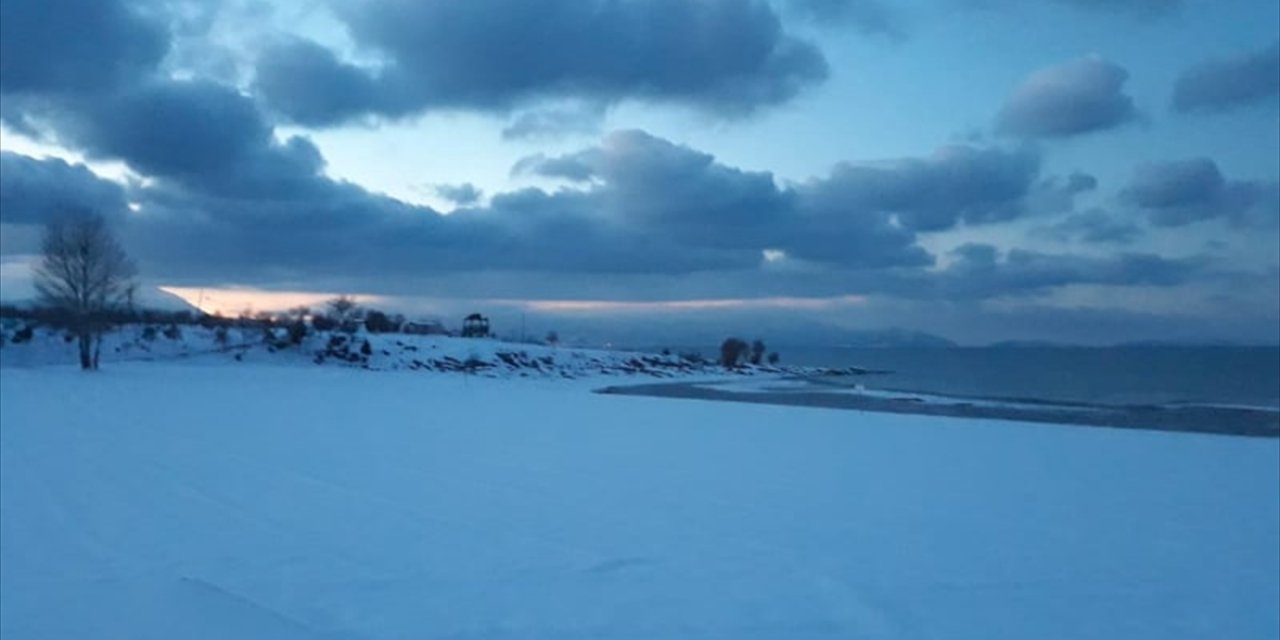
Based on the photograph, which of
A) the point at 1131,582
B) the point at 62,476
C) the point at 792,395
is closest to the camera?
the point at 1131,582

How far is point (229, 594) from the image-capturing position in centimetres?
737

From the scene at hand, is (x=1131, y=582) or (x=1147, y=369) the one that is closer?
(x=1131, y=582)

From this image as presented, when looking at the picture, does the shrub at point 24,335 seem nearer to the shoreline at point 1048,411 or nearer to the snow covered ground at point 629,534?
the shoreline at point 1048,411

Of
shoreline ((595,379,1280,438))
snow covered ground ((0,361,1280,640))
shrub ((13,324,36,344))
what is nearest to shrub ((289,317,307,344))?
shrub ((13,324,36,344))

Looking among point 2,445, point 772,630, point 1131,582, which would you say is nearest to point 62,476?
point 2,445

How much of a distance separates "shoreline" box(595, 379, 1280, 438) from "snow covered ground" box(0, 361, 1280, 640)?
119 inches

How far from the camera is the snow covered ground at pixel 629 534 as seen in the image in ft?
22.8

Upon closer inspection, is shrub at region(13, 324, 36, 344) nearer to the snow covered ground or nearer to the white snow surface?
the white snow surface

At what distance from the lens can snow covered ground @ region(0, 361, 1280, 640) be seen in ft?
22.8

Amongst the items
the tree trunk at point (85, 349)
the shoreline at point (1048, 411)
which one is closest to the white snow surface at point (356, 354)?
the tree trunk at point (85, 349)

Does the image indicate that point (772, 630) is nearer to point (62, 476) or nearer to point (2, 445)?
point (62, 476)

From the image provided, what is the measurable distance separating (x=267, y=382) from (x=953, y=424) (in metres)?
21.2

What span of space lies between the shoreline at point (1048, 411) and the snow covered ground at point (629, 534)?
3.01 metres

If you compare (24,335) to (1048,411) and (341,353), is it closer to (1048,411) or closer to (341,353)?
(341,353)
